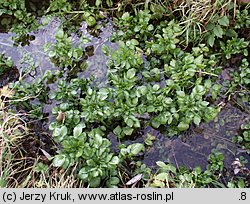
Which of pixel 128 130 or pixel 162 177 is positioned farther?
pixel 128 130

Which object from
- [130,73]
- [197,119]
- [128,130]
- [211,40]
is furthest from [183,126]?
[211,40]

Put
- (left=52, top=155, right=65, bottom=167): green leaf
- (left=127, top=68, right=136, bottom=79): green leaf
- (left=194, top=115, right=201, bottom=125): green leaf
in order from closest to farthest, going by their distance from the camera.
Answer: (left=52, top=155, right=65, bottom=167): green leaf < (left=194, top=115, right=201, bottom=125): green leaf < (left=127, top=68, right=136, bottom=79): green leaf

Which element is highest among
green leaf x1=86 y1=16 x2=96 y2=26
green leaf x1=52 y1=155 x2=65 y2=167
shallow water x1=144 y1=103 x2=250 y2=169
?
green leaf x1=86 y1=16 x2=96 y2=26

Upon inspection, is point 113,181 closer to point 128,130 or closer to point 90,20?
point 128,130

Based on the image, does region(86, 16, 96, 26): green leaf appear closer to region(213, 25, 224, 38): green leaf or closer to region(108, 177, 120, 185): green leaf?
region(213, 25, 224, 38): green leaf

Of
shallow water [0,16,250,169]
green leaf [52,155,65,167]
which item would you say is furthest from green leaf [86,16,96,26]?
green leaf [52,155,65,167]

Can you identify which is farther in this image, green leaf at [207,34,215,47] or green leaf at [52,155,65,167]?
green leaf at [207,34,215,47]

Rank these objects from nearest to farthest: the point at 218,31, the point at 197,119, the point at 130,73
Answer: the point at 197,119, the point at 130,73, the point at 218,31

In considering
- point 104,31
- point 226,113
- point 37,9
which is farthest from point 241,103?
point 37,9

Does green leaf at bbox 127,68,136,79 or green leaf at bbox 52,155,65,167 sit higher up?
green leaf at bbox 127,68,136,79

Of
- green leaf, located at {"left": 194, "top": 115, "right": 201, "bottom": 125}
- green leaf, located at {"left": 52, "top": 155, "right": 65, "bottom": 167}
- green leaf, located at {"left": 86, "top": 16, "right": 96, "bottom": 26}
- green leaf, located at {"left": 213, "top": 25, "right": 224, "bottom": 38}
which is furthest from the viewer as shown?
green leaf, located at {"left": 86, "top": 16, "right": 96, "bottom": 26}

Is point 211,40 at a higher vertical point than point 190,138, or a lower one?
higher

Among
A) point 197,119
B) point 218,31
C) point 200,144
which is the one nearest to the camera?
point 197,119

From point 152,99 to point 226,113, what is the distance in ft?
2.38
